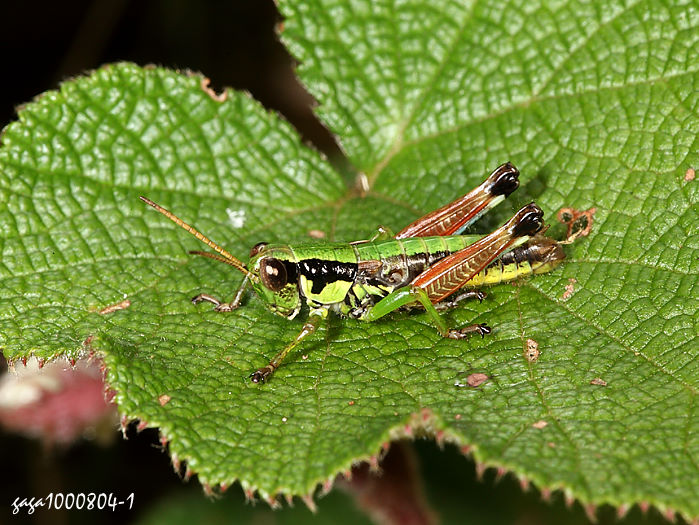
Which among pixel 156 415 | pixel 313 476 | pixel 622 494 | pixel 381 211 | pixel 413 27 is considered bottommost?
pixel 622 494

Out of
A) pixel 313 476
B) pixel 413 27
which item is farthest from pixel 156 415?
pixel 413 27

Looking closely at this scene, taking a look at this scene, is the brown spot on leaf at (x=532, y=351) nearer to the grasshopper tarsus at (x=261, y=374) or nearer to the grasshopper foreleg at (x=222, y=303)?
the grasshopper tarsus at (x=261, y=374)

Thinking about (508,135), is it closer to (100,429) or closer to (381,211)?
(381,211)

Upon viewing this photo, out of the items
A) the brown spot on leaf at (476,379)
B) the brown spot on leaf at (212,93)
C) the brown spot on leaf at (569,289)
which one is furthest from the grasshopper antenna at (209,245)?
the brown spot on leaf at (569,289)

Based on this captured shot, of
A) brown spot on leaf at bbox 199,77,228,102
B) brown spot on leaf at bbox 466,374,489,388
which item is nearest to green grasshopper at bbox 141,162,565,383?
brown spot on leaf at bbox 466,374,489,388

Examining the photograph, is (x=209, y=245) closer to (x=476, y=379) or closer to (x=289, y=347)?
(x=289, y=347)
